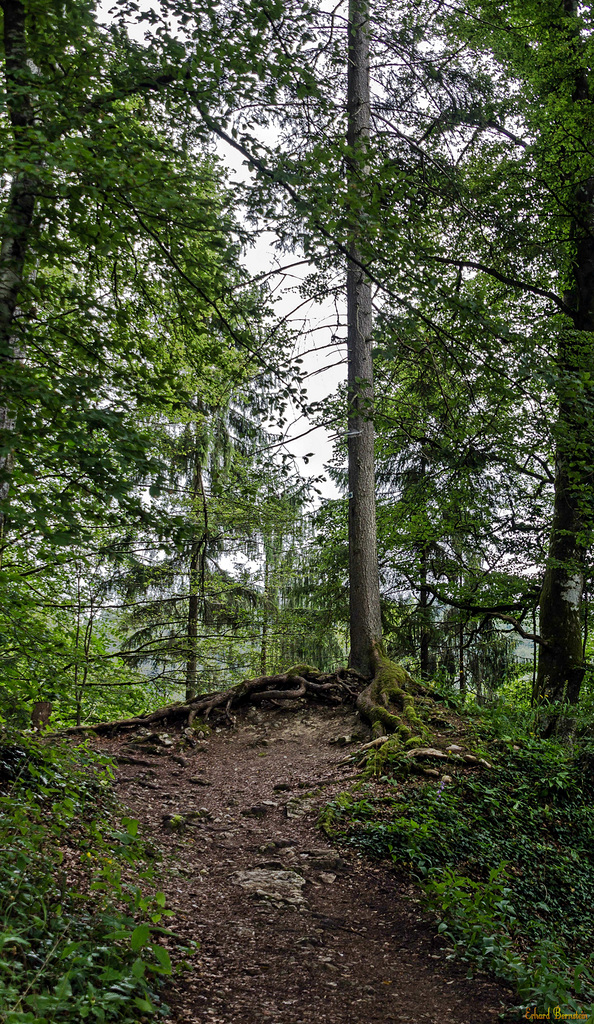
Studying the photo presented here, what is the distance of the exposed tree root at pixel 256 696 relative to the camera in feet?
30.5

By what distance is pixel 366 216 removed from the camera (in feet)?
11.8

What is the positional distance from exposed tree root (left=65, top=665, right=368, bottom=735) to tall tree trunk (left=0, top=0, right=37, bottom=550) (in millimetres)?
6215

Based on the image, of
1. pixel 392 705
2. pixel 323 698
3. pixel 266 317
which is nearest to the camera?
pixel 266 317

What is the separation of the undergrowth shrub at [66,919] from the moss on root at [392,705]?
3.51 meters

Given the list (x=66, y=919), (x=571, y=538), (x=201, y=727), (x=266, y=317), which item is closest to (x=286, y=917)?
(x=66, y=919)

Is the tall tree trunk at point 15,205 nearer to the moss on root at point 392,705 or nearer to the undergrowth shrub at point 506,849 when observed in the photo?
the undergrowth shrub at point 506,849

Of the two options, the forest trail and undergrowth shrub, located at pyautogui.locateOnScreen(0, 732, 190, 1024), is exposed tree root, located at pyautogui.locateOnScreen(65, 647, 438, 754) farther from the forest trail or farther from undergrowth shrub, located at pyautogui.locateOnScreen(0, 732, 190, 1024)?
undergrowth shrub, located at pyautogui.locateOnScreen(0, 732, 190, 1024)

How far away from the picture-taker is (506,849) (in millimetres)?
4992

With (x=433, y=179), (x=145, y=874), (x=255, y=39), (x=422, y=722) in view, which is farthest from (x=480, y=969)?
(x=433, y=179)

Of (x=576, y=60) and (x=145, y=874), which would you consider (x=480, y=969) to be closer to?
(x=145, y=874)

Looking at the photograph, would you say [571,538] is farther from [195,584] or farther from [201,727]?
[201,727]

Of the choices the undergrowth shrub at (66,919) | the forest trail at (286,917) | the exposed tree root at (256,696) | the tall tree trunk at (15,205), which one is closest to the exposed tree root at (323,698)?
the exposed tree root at (256,696)

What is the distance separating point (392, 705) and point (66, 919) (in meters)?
5.51

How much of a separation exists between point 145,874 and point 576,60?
442 inches
